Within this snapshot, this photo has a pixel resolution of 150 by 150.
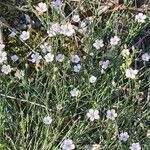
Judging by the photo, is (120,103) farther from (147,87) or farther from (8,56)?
(8,56)

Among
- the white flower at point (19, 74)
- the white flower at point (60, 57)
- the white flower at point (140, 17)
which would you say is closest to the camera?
the white flower at point (19, 74)

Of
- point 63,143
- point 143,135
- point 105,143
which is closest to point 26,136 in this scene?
point 63,143

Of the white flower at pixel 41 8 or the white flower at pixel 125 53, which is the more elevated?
the white flower at pixel 41 8

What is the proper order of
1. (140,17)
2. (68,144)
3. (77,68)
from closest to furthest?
1. (68,144)
2. (77,68)
3. (140,17)

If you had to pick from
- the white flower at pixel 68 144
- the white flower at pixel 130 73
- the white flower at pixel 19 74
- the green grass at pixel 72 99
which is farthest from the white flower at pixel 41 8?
the white flower at pixel 68 144

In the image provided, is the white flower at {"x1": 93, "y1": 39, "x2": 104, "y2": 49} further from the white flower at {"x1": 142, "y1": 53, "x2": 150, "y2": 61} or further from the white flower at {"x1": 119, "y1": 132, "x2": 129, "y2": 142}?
the white flower at {"x1": 119, "y1": 132, "x2": 129, "y2": 142}

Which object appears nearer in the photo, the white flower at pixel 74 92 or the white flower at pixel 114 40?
the white flower at pixel 74 92

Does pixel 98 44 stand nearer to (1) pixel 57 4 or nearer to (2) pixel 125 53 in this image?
(2) pixel 125 53

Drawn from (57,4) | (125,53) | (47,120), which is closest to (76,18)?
(57,4)

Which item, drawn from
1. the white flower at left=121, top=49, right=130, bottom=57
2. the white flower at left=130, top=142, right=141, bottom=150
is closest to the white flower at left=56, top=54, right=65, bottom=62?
the white flower at left=121, top=49, right=130, bottom=57

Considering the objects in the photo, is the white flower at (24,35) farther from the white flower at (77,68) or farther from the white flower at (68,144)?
the white flower at (68,144)
